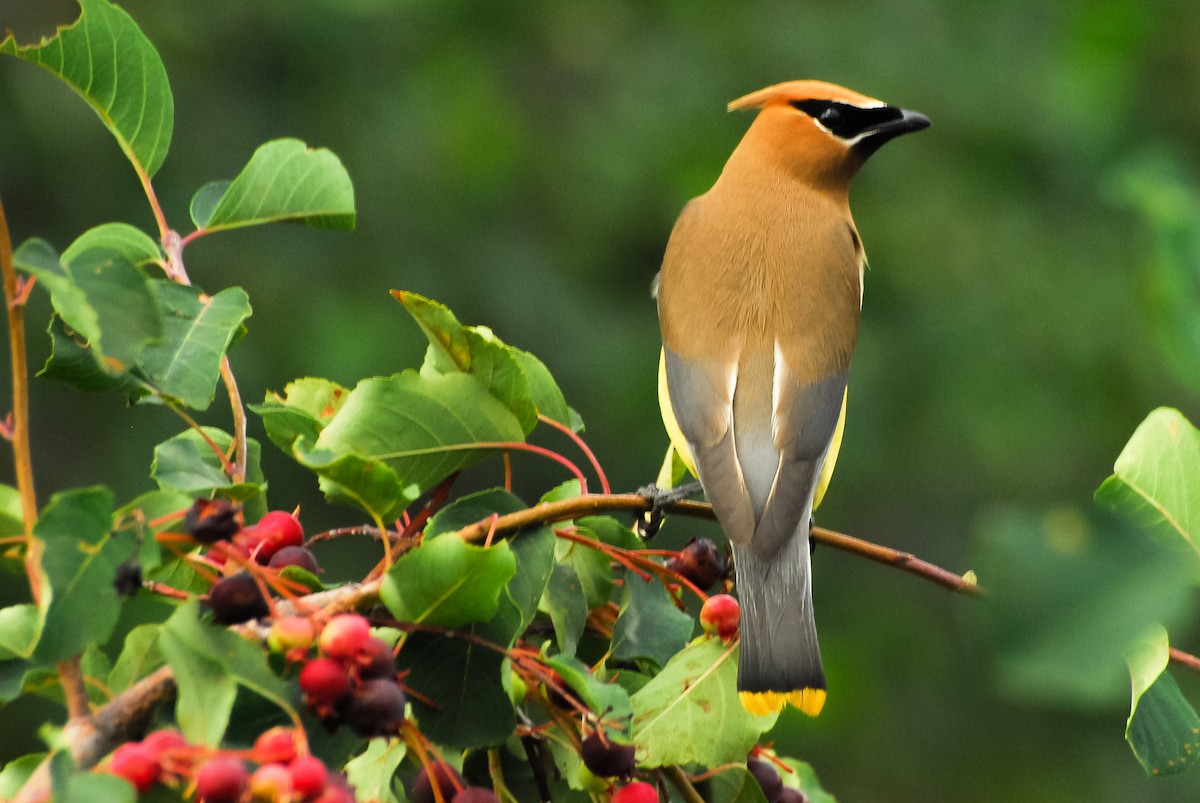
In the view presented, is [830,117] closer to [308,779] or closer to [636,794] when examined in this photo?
[636,794]

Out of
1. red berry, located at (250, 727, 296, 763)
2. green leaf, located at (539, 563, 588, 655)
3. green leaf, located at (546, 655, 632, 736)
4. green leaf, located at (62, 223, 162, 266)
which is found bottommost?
green leaf, located at (539, 563, 588, 655)

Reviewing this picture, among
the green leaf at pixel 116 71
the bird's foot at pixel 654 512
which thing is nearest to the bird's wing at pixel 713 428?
the bird's foot at pixel 654 512

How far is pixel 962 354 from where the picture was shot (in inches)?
289

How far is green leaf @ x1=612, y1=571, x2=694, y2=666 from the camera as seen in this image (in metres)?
1.72

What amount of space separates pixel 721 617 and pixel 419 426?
0.39m

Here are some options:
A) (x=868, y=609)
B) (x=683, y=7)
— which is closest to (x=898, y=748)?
(x=868, y=609)

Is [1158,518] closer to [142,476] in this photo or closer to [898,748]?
[142,476]

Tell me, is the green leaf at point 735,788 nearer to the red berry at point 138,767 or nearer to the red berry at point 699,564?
the red berry at point 699,564

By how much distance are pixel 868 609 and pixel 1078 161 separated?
2283mm

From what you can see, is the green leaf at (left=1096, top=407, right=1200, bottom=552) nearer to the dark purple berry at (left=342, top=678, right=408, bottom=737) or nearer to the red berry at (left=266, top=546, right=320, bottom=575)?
the dark purple berry at (left=342, top=678, right=408, bottom=737)

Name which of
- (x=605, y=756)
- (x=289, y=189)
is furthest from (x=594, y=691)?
(x=289, y=189)

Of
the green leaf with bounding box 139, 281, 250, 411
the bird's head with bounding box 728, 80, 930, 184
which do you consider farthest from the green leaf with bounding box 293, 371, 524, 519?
the bird's head with bounding box 728, 80, 930, 184

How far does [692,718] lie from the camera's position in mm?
1612

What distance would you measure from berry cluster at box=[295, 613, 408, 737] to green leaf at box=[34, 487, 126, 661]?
152 millimetres
